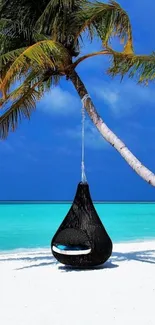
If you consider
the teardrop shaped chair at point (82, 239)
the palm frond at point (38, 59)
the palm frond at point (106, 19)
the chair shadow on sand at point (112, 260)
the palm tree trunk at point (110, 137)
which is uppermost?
the palm frond at point (106, 19)

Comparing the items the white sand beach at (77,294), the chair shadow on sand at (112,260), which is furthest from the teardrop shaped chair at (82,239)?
the chair shadow on sand at (112,260)

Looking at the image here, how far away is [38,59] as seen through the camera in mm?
7168

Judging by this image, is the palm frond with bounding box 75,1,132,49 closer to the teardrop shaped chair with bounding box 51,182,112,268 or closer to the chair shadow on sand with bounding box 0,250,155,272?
the teardrop shaped chair with bounding box 51,182,112,268

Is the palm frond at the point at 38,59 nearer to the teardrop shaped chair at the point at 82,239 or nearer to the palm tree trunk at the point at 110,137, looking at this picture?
the palm tree trunk at the point at 110,137

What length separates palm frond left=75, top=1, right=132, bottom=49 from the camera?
774 cm

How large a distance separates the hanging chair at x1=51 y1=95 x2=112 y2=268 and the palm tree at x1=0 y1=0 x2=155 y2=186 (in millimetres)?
703

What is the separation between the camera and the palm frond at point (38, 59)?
7105mm

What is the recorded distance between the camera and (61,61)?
315 inches

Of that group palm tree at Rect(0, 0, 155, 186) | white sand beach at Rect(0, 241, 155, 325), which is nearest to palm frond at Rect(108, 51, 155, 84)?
palm tree at Rect(0, 0, 155, 186)

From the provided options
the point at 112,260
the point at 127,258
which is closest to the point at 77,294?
the point at 112,260

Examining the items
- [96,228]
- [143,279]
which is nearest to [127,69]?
[96,228]

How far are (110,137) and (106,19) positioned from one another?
1718 mm

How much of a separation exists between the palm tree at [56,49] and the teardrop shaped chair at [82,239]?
49.7 inches

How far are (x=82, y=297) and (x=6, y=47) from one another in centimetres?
443
